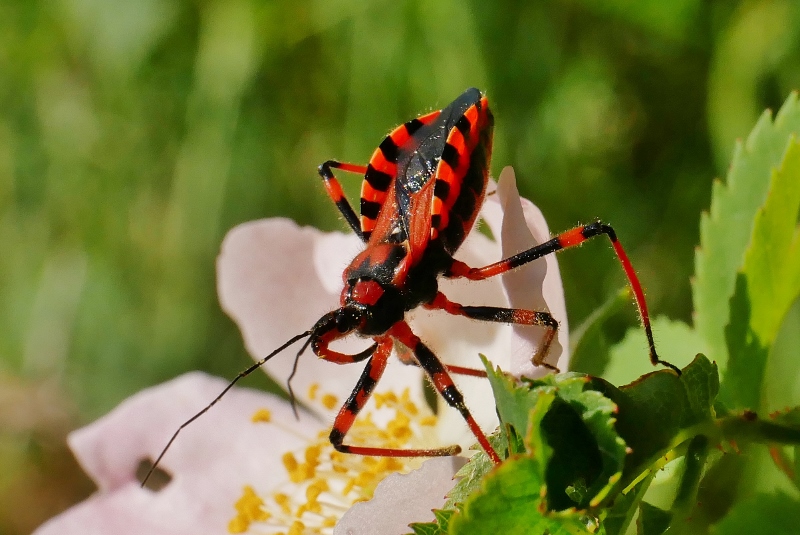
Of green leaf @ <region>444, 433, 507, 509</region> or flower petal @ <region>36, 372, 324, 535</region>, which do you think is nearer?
green leaf @ <region>444, 433, 507, 509</region>

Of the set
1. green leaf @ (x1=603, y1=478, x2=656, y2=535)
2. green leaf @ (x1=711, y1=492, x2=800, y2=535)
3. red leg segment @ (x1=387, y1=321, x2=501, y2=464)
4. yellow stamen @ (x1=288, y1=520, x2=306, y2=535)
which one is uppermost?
red leg segment @ (x1=387, y1=321, x2=501, y2=464)

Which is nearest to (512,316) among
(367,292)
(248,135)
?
(367,292)

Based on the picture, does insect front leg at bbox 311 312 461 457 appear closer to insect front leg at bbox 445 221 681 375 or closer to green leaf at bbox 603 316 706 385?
insect front leg at bbox 445 221 681 375

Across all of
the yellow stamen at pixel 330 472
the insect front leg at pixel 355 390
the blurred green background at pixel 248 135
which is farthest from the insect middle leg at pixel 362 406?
the blurred green background at pixel 248 135

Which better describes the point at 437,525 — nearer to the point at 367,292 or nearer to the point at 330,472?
the point at 367,292

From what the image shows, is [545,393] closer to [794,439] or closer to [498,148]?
[794,439]

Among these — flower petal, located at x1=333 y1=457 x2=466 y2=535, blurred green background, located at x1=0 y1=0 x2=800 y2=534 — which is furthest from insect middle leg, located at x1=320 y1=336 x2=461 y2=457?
blurred green background, located at x1=0 y1=0 x2=800 y2=534
